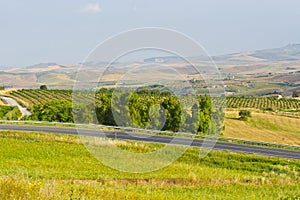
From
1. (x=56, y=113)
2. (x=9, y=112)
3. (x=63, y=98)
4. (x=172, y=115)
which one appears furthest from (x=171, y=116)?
(x=63, y=98)

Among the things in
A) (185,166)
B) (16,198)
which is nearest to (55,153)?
(185,166)

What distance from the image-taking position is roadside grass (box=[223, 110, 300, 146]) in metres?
80.6

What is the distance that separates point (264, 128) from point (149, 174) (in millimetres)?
76453

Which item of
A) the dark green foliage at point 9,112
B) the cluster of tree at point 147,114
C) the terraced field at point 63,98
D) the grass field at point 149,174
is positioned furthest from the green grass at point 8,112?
the grass field at point 149,174

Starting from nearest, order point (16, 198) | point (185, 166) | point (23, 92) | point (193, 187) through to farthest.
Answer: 1. point (16, 198)
2. point (193, 187)
3. point (185, 166)
4. point (23, 92)

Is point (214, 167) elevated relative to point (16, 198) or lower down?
lower down

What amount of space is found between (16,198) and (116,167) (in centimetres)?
1612

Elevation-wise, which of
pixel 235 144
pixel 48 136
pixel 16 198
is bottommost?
pixel 235 144

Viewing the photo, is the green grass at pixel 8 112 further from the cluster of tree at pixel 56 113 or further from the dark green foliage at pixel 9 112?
the cluster of tree at pixel 56 113

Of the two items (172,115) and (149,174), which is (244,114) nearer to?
(172,115)

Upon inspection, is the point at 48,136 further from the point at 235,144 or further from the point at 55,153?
the point at 235,144

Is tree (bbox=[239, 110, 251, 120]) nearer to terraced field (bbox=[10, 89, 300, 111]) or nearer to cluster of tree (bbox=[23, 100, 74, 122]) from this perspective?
terraced field (bbox=[10, 89, 300, 111])

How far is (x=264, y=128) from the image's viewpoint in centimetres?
9600

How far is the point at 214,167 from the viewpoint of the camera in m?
33.1
